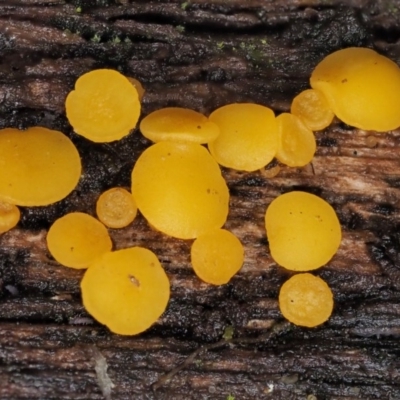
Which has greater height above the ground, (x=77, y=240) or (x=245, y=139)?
(x=245, y=139)

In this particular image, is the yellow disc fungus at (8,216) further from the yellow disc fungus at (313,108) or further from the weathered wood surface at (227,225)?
the yellow disc fungus at (313,108)

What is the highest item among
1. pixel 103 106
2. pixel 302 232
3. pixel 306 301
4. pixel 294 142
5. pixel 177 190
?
pixel 103 106

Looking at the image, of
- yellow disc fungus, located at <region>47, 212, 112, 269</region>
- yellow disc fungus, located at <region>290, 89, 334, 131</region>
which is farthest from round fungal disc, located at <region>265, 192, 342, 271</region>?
yellow disc fungus, located at <region>47, 212, 112, 269</region>

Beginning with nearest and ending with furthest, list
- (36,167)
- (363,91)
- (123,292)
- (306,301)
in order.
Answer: (123,292) → (36,167) → (306,301) → (363,91)

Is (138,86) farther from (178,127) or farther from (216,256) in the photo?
(216,256)

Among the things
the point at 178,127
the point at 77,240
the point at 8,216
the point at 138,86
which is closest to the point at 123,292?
the point at 77,240

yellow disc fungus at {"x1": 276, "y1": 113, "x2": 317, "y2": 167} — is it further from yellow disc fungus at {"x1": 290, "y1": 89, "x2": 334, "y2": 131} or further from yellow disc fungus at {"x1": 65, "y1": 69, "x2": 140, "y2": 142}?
yellow disc fungus at {"x1": 65, "y1": 69, "x2": 140, "y2": 142}

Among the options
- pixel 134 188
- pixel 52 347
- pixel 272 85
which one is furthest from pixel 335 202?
pixel 52 347
